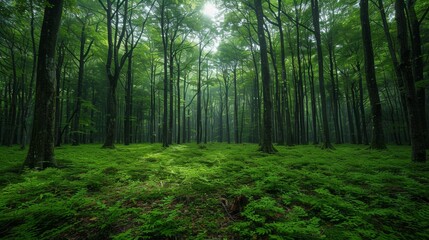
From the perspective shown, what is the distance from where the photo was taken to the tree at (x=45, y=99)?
4918 millimetres

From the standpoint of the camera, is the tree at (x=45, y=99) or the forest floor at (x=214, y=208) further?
the tree at (x=45, y=99)

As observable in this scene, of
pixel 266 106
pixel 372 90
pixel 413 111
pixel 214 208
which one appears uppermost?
pixel 372 90

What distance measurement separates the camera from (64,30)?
1348 cm

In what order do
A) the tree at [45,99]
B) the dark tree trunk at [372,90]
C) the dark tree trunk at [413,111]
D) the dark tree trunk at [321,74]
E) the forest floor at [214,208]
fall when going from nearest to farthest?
the forest floor at [214,208], the tree at [45,99], the dark tree trunk at [413,111], the dark tree trunk at [372,90], the dark tree trunk at [321,74]

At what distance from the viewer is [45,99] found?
198 inches

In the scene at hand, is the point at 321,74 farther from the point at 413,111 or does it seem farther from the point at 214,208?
the point at 214,208

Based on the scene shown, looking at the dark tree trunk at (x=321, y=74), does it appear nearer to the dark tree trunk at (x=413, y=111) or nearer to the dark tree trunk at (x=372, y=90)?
the dark tree trunk at (x=372, y=90)

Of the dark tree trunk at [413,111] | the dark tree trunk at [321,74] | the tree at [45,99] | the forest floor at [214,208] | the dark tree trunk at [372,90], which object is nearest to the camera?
the forest floor at [214,208]

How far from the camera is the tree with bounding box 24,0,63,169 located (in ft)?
16.1

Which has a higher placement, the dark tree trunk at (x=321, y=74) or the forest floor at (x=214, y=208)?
the dark tree trunk at (x=321, y=74)

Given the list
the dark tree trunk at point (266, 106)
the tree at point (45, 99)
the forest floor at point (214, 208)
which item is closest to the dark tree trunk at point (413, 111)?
the forest floor at point (214, 208)

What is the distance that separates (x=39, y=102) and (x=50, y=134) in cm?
99

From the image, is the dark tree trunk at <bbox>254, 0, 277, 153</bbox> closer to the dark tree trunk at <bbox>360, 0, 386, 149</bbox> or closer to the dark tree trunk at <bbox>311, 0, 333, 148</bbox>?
the dark tree trunk at <bbox>311, 0, 333, 148</bbox>

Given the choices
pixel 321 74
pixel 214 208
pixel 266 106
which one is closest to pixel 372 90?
pixel 321 74
